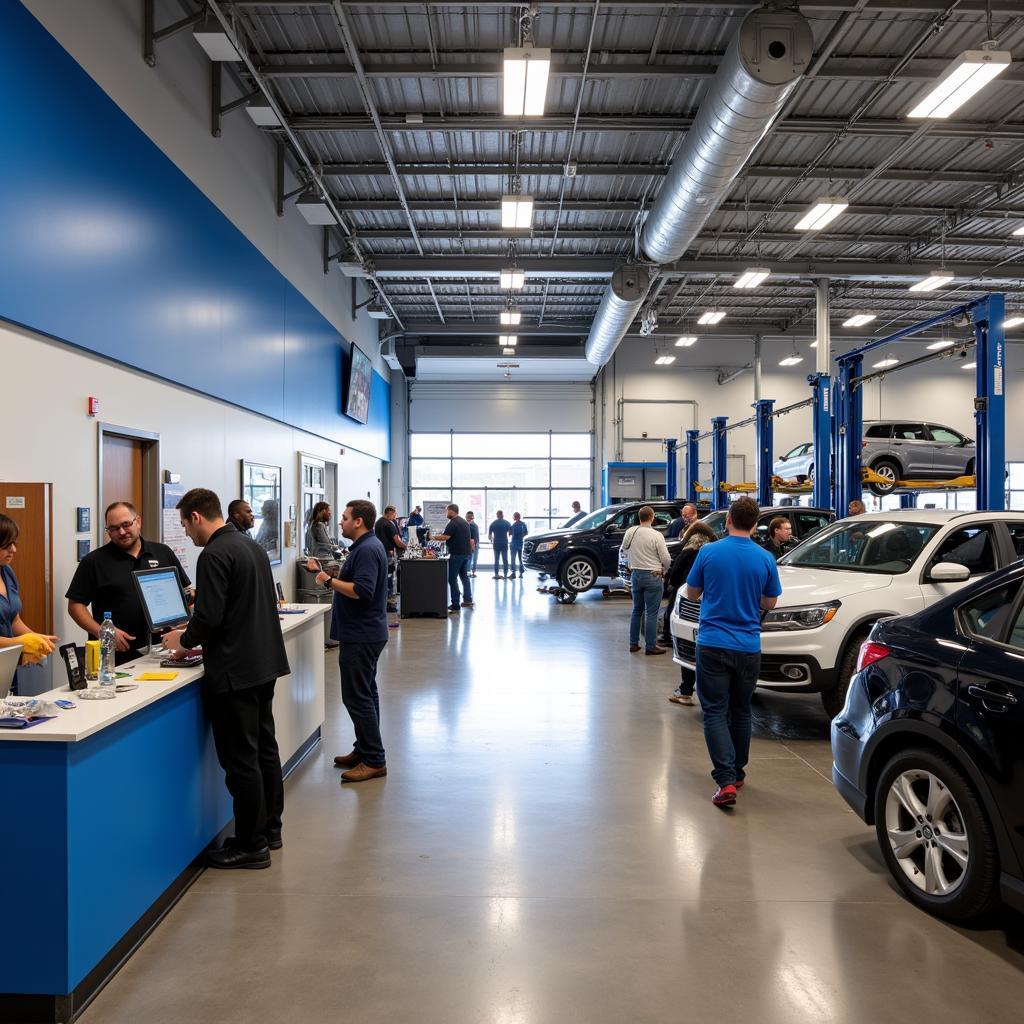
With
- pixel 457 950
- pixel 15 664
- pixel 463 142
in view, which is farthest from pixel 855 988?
pixel 463 142

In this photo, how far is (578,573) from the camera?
47.9 ft

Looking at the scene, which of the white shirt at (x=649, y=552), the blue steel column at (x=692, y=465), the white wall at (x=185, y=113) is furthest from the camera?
the blue steel column at (x=692, y=465)

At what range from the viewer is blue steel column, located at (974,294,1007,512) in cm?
623

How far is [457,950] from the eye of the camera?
115 inches

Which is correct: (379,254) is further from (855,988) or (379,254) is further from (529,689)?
(855,988)

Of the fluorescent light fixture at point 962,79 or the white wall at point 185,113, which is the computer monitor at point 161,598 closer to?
the white wall at point 185,113

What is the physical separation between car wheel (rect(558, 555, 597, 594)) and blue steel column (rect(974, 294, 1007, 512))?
8614mm

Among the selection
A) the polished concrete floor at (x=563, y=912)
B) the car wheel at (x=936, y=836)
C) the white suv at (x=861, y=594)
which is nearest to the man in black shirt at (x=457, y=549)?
the polished concrete floor at (x=563, y=912)

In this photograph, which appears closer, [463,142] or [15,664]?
[15,664]

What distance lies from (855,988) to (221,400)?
300 inches

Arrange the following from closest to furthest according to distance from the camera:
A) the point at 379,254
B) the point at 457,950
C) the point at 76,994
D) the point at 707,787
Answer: the point at 76,994 → the point at 457,950 → the point at 707,787 → the point at 379,254

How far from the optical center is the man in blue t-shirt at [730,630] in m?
4.27

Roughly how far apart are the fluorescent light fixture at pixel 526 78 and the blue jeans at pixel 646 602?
4877 mm

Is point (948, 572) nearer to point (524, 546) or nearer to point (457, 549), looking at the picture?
point (457, 549)
